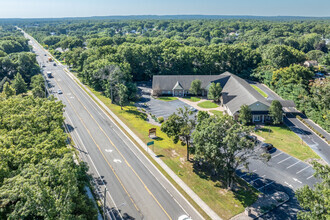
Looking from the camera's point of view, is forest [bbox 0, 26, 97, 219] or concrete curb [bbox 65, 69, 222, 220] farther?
concrete curb [bbox 65, 69, 222, 220]

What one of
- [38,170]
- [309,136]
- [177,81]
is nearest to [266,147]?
[309,136]

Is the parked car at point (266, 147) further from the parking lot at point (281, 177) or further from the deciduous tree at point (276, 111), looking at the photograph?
the deciduous tree at point (276, 111)

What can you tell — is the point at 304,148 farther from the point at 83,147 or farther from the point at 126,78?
the point at 126,78

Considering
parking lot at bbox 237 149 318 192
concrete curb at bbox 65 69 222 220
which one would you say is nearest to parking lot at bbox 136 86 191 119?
concrete curb at bbox 65 69 222 220

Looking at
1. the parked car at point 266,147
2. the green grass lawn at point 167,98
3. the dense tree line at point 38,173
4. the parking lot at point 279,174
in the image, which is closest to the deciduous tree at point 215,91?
the green grass lawn at point 167,98

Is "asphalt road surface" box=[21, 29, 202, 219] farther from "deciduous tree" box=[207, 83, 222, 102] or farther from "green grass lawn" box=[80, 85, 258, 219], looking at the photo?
"deciduous tree" box=[207, 83, 222, 102]

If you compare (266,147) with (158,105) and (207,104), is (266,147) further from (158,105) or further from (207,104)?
(158,105)

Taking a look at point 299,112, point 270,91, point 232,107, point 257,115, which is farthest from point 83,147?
point 270,91

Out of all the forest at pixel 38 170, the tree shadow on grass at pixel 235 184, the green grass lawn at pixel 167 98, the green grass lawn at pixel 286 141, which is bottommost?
the tree shadow on grass at pixel 235 184
